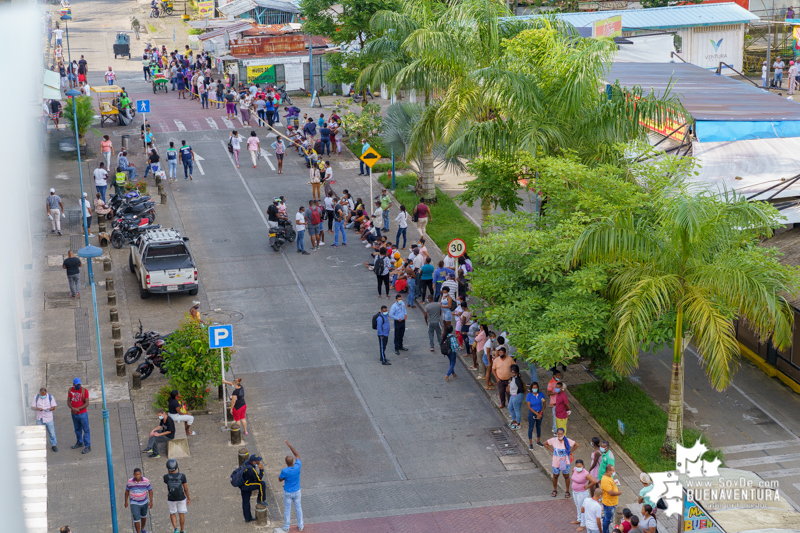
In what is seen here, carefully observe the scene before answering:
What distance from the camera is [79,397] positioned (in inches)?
666

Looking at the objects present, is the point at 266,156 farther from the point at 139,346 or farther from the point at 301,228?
the point at 139,346

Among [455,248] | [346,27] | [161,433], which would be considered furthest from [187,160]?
[161,433]

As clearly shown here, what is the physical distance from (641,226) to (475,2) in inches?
449

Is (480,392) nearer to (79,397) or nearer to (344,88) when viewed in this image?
(79,397)

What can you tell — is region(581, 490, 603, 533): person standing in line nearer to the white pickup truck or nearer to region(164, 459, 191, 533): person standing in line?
region(164, 459, 191, 533): person standing in line

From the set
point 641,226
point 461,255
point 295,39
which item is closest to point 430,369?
point 461,255

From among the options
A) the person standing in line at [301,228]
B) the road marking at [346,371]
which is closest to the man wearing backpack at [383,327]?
the road marking at [346,371]

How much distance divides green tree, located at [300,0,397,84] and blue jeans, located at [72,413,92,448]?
2310 centimetres

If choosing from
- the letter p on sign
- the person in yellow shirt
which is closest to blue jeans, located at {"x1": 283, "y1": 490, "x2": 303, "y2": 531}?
the letter p on sign

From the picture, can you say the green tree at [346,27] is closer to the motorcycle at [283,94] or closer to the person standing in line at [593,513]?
the motorcycle at [283,94]

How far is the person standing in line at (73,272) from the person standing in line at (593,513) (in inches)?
621

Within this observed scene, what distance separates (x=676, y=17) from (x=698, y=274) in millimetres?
35741

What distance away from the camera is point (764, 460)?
1656 centimetres

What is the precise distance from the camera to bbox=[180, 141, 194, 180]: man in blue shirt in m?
35.6
